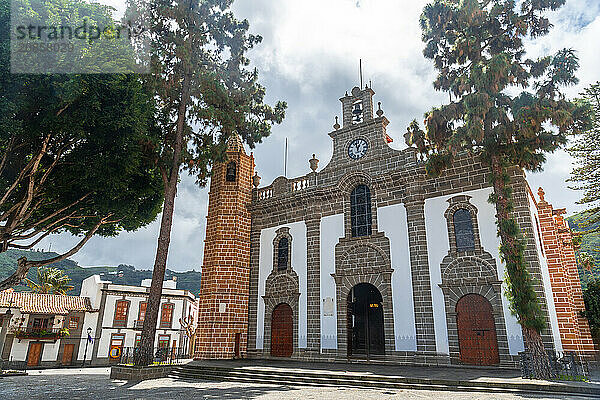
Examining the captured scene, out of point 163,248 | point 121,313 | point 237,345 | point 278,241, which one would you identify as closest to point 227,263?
point 278,241

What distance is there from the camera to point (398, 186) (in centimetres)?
1758

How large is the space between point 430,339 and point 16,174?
614 inches

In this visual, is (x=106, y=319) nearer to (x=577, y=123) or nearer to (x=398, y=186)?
(x=398, y=186)

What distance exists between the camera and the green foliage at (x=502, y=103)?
11922mm

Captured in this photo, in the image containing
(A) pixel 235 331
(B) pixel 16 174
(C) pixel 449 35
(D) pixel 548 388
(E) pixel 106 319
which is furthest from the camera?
(E) pixel 106 319

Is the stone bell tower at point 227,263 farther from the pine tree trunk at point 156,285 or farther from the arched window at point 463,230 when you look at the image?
the arched window at point 463,230

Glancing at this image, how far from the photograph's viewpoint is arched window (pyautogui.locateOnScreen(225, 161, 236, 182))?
843 inches

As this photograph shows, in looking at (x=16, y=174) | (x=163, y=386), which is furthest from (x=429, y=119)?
(x=16, y=174)

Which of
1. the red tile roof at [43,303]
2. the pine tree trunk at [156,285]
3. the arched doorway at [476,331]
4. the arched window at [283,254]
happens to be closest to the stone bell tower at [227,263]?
the arched window at [283,254]

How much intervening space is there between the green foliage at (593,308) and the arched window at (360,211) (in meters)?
9.74

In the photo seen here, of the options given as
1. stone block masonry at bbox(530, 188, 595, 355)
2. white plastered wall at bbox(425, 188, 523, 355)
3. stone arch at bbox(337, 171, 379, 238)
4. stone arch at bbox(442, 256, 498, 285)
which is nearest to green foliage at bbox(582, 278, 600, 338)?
stone block masonry at bbox(530, 188, 595, 355)

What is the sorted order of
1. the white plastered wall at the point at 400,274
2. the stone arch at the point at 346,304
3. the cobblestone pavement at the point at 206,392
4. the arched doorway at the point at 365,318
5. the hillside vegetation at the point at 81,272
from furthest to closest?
the hillside vegetation at the point at 81,272 → the arched doorway at the point at 365,318 → the stone arch at the point at 346,304 → the white plastered wall at the point at 400,274 → the cobblestone pavement at the point at 206,392

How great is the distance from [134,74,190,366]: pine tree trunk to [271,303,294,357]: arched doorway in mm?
6222

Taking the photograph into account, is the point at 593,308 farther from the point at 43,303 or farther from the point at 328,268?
the point at 43,303
